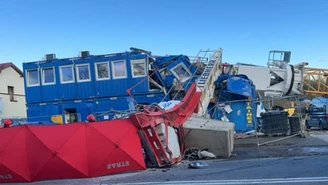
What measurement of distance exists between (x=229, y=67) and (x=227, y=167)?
12.1 meters

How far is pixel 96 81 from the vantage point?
18578mm

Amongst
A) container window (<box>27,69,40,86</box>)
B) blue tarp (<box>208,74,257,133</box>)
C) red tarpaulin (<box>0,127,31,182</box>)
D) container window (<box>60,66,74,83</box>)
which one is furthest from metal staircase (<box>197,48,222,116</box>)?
container window (<box>27,69,40,86</box>)

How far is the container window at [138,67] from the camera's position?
18.0 meters

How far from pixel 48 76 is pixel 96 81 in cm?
312

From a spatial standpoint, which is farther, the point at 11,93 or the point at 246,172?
the point at 11,93

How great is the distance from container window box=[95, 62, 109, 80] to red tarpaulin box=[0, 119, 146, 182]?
31.1 feet

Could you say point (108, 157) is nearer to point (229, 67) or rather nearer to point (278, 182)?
point (278, 182)

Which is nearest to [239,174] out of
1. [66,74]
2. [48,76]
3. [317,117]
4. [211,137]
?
[211,137]

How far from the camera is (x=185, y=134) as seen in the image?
460 inches

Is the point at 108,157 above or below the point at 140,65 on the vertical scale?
below

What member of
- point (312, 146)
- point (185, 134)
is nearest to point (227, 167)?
point (185, 134)

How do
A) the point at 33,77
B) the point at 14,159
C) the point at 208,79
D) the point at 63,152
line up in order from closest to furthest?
the point at 63,152
the point at 14,159
the point at 208,79
the point at 33,77

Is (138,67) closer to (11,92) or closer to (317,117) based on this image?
(317,117)

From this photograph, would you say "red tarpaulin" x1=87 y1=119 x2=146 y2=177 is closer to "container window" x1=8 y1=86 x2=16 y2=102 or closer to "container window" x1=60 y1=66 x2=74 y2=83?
"container window" x1=60 y1=66 x2=74 y2=83
